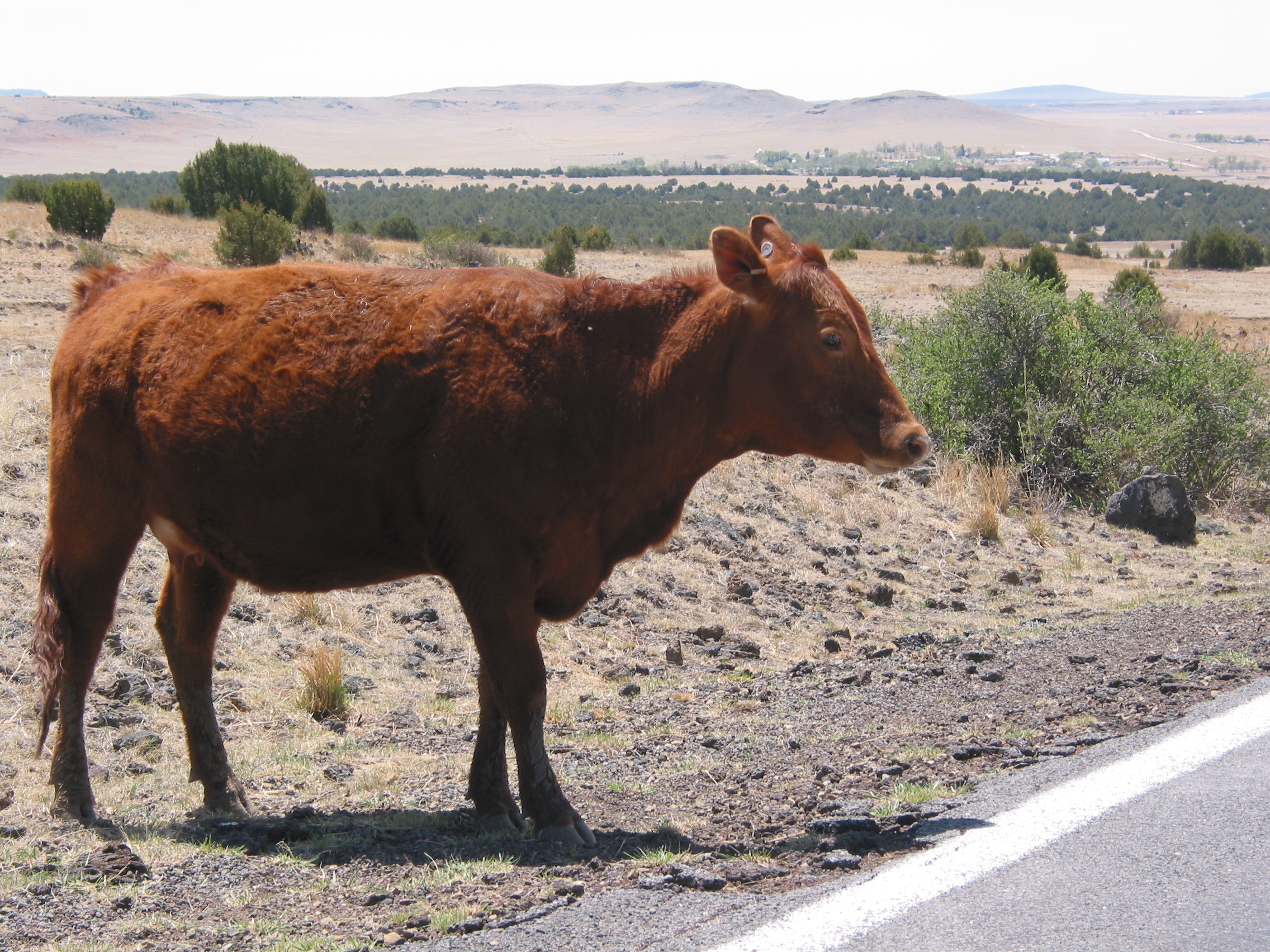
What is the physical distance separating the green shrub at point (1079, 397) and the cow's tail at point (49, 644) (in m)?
11.4

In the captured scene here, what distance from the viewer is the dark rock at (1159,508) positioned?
1302cm

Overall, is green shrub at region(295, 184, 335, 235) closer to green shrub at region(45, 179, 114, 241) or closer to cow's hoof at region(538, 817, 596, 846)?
green shrub at region(45, 179, 114, 241)

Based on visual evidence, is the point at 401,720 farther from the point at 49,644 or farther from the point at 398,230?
the point at 398,230

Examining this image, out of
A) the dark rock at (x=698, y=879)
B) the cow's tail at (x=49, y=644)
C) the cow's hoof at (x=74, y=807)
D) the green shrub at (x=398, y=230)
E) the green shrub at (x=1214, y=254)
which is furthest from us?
the green shrub at (x=1214, y=254)

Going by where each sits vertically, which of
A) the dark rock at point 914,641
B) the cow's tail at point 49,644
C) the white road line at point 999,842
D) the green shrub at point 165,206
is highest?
the green shrub at point 165,206

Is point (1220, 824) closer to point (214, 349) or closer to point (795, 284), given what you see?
point (795, 284)

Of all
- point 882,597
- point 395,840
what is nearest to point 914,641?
point 882,597

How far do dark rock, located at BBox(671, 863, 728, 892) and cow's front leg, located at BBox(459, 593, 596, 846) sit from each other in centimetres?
74

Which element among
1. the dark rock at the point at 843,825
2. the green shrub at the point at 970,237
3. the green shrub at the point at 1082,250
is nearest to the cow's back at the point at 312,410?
the dark rock at the point at 843,825

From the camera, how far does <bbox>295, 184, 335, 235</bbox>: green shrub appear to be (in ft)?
115

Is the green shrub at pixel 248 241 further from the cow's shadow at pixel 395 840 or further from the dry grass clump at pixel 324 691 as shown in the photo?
the cow's shadow at pixel 395 840

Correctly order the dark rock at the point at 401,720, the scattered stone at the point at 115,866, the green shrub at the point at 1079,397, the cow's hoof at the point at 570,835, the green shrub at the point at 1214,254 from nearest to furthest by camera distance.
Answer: the scattered stone at the point at 115,866
the cow's hoof at the point at 570,835
the dark rock at the point at 401,720
the green shrub at the point at 1079,397
the green shrub at the point at 1214,254

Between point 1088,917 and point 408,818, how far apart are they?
295 cm

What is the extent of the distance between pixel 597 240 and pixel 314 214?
10.9 m
